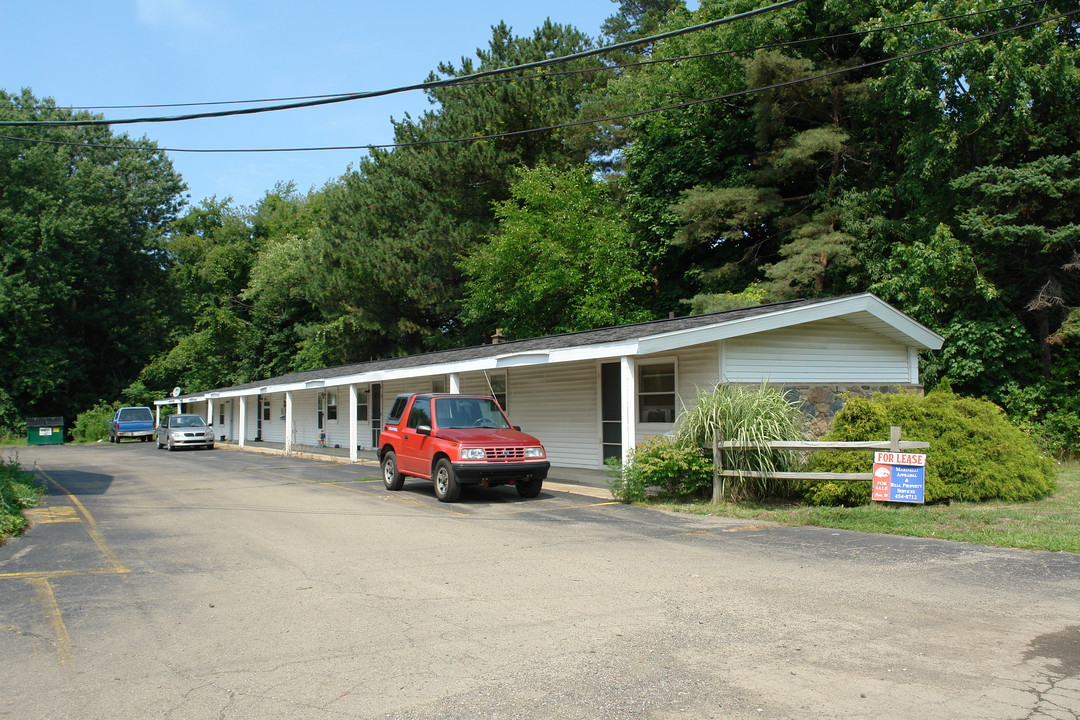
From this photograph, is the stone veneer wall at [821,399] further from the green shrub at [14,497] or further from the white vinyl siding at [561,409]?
the green shrub at [14,497]

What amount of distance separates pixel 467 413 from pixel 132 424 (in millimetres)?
33594

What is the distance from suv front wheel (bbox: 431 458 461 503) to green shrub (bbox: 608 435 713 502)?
8.56 ft

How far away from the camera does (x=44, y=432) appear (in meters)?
43.3

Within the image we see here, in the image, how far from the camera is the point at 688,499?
42.5 ft

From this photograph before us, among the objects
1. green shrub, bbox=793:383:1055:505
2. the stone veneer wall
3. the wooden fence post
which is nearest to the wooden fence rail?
the wooden fence post

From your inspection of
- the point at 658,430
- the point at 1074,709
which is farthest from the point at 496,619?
the point at 658,430

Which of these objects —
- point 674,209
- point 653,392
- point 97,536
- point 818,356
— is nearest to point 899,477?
point 818,356

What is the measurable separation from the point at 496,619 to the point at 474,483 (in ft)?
22.7

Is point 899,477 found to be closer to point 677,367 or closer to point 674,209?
point 677,367

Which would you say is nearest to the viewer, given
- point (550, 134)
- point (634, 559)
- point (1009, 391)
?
point (634, 559)

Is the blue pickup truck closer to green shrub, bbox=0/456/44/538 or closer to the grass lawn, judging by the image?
green shrub, bbox=0/456/44/538

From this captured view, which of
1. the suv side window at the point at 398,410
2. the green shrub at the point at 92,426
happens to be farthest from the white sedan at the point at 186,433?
the suv side window at the point at 398,410

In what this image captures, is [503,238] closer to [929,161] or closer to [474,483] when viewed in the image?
[929,161]

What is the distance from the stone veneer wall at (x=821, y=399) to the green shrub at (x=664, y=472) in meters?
3.17
